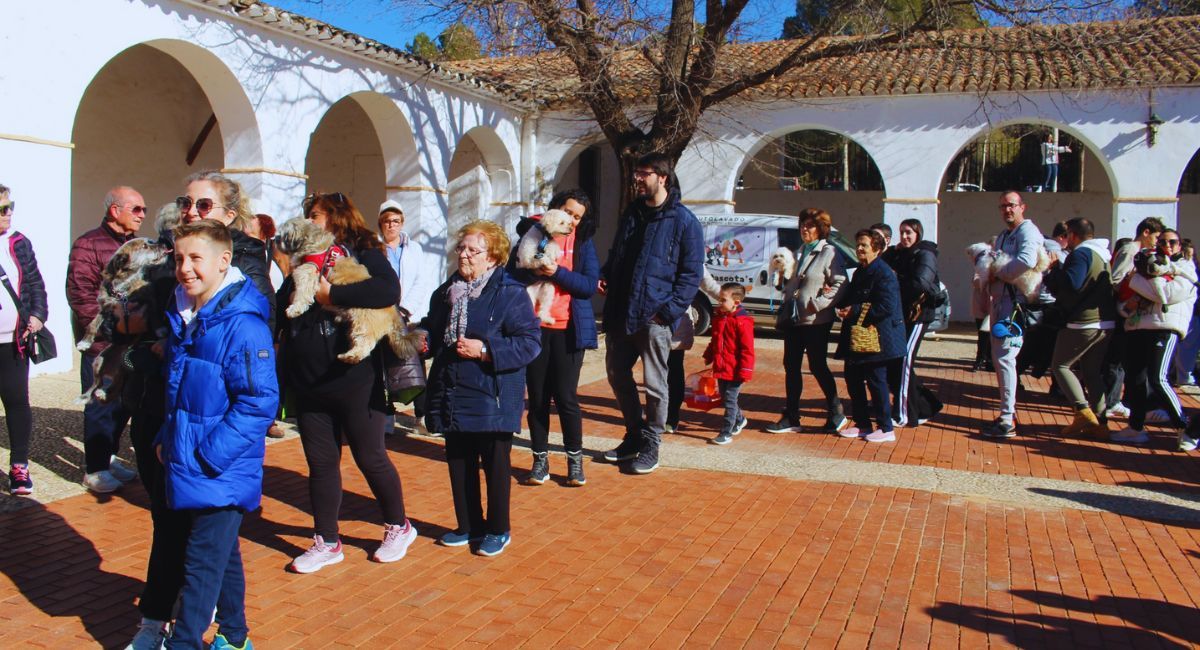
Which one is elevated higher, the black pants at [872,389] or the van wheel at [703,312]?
the van wheel at [703,312]

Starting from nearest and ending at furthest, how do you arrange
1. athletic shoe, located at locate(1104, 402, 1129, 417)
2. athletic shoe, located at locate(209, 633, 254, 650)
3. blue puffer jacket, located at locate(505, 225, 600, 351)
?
athletic shoe, located at locate(209, 633, 254, 650) → blue puffer jacket, located at locate(505, 225, 600, 351) → athletic shoe, located at locate(1104, 402, 1129, 417)

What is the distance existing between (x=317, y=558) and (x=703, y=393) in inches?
150

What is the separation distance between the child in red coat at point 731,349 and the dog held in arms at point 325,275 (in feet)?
11.8

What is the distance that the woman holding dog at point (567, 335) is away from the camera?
5785 millimetres

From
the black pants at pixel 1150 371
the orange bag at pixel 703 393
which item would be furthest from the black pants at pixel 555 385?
the black pants at pixel 1150 371

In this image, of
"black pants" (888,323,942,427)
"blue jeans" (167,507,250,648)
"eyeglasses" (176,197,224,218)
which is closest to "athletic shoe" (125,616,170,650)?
"blue jeans" (167,507,250,648)

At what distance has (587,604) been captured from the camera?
4176 mm

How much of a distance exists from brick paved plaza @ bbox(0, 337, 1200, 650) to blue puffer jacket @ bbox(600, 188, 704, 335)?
1070mm

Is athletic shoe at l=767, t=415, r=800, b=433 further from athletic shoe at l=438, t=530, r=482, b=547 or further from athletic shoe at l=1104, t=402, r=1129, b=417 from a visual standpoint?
athletic shoe at l=438, t=530, r=482, b=547

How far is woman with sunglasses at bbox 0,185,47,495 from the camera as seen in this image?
17.3ft

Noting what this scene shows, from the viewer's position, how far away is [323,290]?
4.18 m

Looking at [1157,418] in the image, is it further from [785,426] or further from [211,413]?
[211,413]

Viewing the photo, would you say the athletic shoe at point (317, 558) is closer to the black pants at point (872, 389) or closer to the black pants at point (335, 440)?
the black pants at point (335, 440)

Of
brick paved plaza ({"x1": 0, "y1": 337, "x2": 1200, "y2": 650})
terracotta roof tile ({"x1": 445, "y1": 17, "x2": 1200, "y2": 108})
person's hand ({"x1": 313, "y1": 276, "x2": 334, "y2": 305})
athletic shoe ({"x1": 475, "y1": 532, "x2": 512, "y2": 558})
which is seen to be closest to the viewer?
brick paved plaza ({"x1": 0, "y1": 337, "x2": 1200, "y2": 650})
